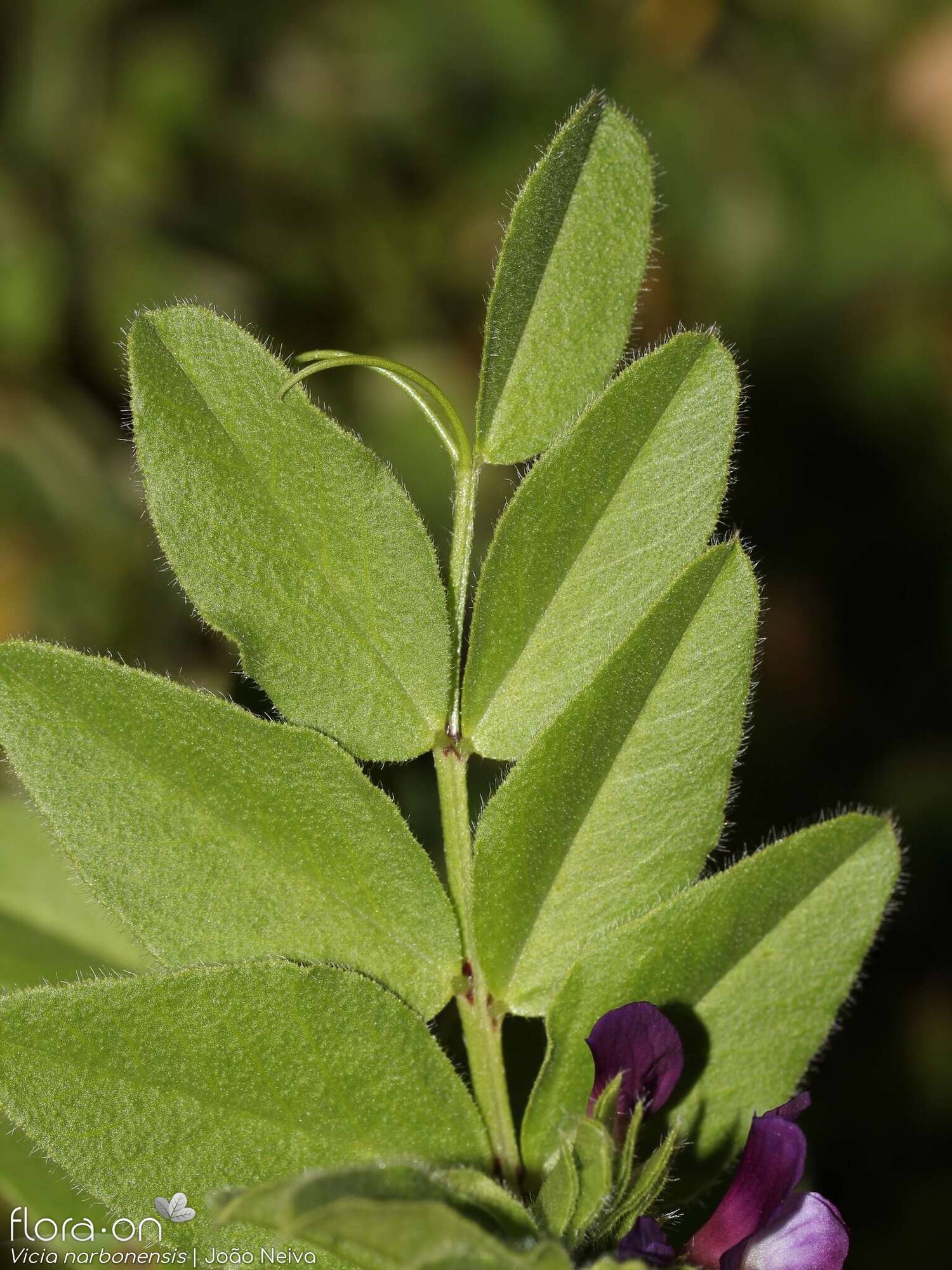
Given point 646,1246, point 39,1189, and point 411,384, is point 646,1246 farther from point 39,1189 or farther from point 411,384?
point 411,384

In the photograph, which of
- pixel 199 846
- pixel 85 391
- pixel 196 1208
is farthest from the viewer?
pixel 85 391

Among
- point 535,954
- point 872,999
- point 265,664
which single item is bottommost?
point 872,999

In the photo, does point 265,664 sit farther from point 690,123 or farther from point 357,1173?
point 690,123

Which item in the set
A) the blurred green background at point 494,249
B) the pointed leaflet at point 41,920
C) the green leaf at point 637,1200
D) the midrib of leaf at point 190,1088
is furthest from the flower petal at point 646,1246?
the blurred green background at point 494,249

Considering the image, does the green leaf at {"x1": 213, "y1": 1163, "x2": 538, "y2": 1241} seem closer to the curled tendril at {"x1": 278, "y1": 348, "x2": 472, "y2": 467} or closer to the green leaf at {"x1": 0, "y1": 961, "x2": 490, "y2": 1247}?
the green leaf at {"x1": 0, "y1": 961, "x2": 490, "y2": 1247}

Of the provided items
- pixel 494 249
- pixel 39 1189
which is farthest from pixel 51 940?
pixel 494 249

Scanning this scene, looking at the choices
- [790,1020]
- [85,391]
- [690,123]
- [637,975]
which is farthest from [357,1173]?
[690,123]

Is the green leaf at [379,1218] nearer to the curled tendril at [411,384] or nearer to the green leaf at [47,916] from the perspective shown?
the curled tendril at [411,384]
